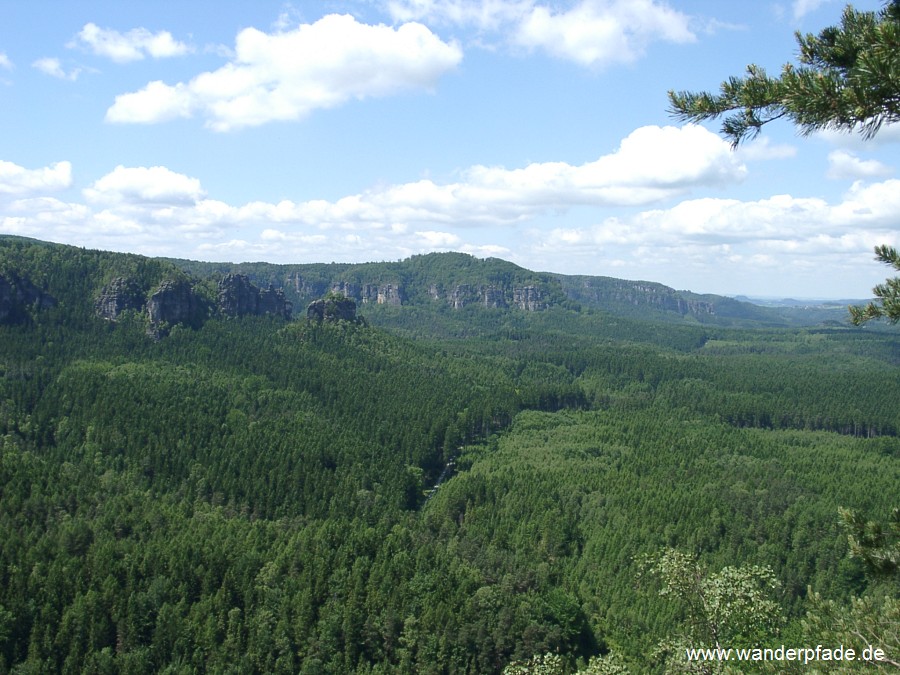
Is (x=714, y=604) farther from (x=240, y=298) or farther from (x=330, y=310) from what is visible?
(x=240, y=298)

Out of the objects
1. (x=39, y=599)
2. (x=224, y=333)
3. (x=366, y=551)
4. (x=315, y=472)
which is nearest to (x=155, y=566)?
(x=39, y=599)

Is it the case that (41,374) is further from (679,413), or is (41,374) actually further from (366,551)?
(679,413)

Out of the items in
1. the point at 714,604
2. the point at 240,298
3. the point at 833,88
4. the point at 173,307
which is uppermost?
the point at 833,88

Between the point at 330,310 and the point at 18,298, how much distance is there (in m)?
78.2

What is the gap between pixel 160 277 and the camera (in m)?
178

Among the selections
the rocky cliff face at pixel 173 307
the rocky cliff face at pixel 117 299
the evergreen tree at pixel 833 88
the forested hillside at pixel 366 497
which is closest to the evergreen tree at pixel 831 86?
the evergreen tree at pixel 833 88

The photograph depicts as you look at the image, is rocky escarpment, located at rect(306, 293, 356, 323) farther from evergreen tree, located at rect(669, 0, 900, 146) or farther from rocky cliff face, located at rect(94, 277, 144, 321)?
evergreen tree, located at rect(669, 0, 900, 146)

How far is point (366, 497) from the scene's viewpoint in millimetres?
85875

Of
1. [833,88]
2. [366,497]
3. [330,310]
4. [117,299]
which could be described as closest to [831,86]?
[833,88]

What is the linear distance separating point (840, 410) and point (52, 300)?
191364 mm

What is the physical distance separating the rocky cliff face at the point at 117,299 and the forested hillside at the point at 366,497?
1.86 feet

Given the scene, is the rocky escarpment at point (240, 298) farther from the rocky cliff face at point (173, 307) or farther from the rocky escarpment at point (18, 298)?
the rocky escarpment at point (18, 298)

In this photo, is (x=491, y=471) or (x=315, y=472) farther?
(x=491, y=471)

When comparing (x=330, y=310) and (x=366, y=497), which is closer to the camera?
(x=366, y=497)
